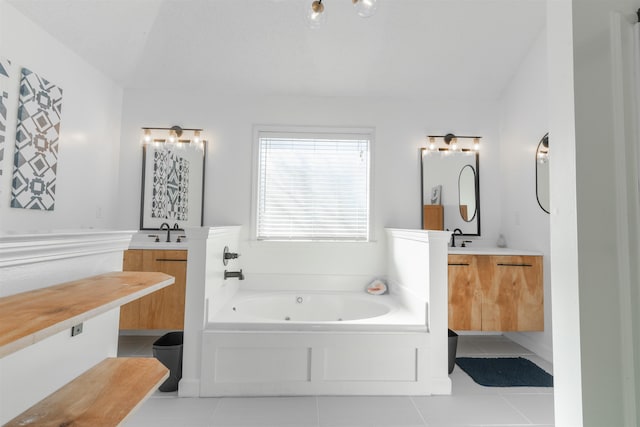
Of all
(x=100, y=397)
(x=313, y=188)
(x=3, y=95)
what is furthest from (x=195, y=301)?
(x=3, y=95)

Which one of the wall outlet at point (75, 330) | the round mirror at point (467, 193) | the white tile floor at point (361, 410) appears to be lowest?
the white tile floor at point (361, 410)

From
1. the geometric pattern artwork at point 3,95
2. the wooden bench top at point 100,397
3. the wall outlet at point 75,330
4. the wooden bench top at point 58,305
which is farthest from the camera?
the geometric pattern artwork at point 3,95

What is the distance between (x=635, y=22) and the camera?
2.89ft

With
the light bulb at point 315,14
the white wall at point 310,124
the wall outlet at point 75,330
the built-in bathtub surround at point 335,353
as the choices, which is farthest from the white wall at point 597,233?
the white wall at point 310,124

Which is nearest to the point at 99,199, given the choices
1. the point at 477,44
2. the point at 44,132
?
the point at 44,132

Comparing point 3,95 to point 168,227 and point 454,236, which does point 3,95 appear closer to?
point 168,227

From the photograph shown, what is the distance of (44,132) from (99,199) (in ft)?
2.45

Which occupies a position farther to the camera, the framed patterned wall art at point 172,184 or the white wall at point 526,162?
the framed patterned wall art at point 172,184

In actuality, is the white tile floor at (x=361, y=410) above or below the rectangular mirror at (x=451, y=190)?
below

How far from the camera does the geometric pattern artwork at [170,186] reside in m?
3.09

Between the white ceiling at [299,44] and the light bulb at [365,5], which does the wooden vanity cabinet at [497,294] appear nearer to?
the white ceiling at [299,44]

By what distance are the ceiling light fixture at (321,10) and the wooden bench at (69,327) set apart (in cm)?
146

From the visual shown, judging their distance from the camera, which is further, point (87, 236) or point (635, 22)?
point (87, 236)

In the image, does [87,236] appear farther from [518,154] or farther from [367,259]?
[518,154]
